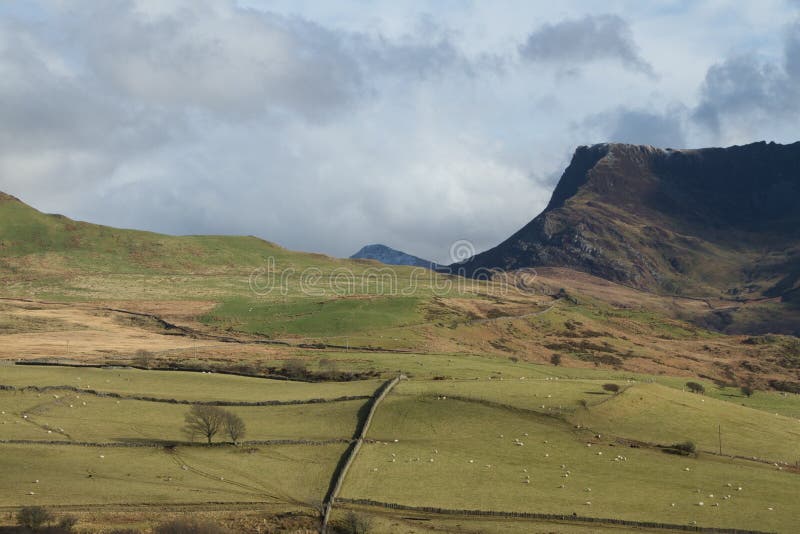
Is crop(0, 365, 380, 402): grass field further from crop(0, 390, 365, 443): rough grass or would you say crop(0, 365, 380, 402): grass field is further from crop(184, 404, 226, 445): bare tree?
crop(184, 404, 226, 445): bare tree

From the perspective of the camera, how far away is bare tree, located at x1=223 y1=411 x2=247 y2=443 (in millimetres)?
69375

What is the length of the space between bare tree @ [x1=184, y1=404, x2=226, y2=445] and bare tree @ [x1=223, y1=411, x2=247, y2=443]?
0.64m

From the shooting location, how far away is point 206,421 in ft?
227

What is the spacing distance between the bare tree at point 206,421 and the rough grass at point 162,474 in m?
2.48

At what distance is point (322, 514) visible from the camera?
53375 mm

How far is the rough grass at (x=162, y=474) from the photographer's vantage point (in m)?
55.2

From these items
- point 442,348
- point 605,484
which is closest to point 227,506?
point 605,484

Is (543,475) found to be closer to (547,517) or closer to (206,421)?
(547,517)

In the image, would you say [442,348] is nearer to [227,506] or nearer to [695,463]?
[695,463]

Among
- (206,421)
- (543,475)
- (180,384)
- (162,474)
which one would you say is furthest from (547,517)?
(180,384)

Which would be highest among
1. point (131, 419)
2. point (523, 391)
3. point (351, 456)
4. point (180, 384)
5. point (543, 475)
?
point (523, 391)

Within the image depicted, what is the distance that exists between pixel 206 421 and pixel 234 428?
262 centimetres

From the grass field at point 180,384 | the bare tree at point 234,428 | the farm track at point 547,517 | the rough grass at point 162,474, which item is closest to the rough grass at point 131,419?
the bare tree at point 234,428

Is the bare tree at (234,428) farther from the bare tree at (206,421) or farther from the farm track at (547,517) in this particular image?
the farm track at (547,517)
